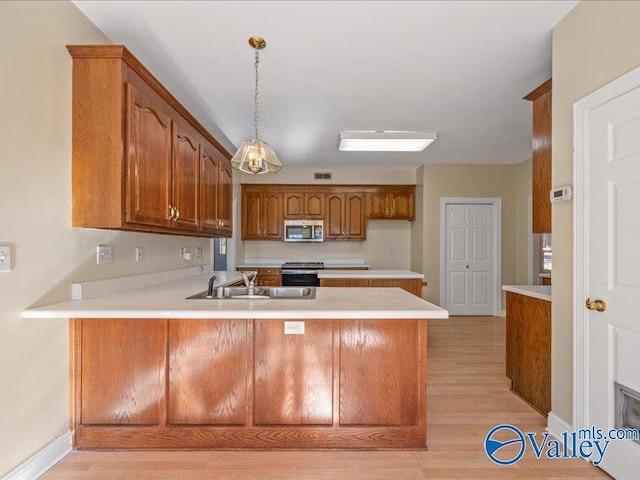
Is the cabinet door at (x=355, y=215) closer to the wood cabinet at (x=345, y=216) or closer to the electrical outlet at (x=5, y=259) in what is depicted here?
the wood cabinet at (x=345, y=216)

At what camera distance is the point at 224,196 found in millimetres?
3834

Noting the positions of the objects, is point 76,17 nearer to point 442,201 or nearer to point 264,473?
point 264,473

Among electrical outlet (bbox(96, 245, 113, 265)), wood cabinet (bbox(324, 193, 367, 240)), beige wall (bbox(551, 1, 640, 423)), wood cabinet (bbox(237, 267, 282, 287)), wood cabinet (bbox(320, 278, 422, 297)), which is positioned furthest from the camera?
wood cabinet (bbox(324, 193, 367, 240))

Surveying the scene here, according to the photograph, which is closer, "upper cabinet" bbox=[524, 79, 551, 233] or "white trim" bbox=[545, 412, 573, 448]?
"white trim" bbox=[545, 412, 573, 448]

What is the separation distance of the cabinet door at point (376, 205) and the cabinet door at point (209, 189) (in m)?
3.10

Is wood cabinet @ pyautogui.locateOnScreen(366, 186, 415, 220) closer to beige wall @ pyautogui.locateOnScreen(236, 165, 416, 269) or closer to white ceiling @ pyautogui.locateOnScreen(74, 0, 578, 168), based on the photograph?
beige wall @ pyautogui.locateOnScreen(236, 165, 416, 269)

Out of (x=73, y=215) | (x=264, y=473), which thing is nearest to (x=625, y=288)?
(x=264, y=473)

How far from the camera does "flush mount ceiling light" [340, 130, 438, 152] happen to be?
159 inches

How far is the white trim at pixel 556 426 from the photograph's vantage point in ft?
6.82

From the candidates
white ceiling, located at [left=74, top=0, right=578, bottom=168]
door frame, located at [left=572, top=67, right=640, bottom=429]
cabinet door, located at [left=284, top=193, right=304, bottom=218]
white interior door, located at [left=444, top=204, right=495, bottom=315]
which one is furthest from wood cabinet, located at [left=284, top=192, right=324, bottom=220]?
door frame, located at [left=572, top=67, right=640, bottom=429]

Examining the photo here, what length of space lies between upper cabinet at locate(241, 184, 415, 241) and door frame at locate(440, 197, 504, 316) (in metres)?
0.58

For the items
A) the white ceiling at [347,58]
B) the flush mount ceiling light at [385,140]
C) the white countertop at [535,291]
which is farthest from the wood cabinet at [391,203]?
the white countertop at [535,291]

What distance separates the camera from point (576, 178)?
199 cm

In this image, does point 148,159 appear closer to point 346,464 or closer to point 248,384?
point 248,384
